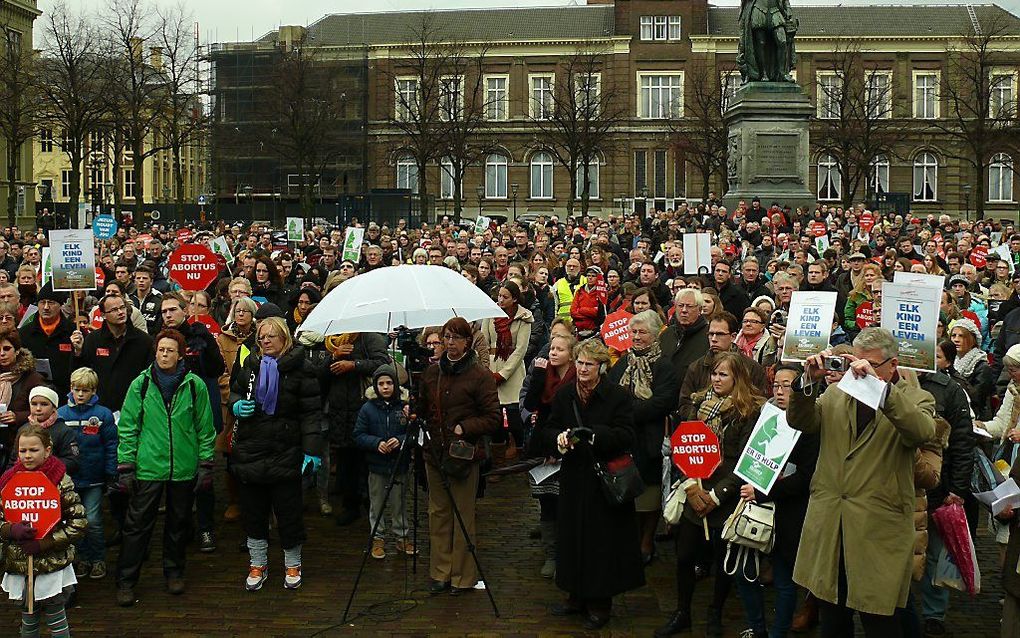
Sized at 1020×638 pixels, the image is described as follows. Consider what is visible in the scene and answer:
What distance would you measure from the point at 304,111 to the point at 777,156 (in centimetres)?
3584

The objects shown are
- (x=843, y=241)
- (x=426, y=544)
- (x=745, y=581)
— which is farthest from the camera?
(x=843, y=241)

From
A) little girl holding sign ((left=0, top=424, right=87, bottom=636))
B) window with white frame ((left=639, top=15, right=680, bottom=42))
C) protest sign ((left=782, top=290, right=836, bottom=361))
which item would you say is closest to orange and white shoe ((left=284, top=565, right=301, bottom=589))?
little girl holding sign ((left=0, top=424, right=87, bottom=636))

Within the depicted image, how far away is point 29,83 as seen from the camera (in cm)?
4475

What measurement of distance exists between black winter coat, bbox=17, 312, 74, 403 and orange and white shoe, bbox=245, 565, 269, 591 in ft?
11.7

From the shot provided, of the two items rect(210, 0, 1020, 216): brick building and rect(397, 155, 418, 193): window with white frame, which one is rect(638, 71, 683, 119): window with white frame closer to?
rect(210, 0, 1020, 216): brick building

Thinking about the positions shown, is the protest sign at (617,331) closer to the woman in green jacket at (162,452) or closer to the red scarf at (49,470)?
the woman in green jacket at (162,452)

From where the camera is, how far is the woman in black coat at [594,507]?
7.63 meters

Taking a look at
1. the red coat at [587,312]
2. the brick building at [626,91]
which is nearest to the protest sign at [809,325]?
the red coat at [587,312]

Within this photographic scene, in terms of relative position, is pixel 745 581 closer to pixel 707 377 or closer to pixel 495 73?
pixel 707 377

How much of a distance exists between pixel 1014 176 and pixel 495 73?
1311 inches

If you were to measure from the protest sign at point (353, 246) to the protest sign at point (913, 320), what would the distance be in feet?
45.9

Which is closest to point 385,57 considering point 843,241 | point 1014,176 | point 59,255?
point 1014,176

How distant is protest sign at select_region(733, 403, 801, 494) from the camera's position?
6672 mm

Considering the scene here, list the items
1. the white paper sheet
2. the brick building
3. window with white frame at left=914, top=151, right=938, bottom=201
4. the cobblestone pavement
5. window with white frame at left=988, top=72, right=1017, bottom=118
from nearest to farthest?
the white paper sheet → the cobblestone pavement → window with white frame at left=988, top=72, right=1017, bottom=118 → the brick building → window with white frame at left=914, top=151, right=938, bottom=201
